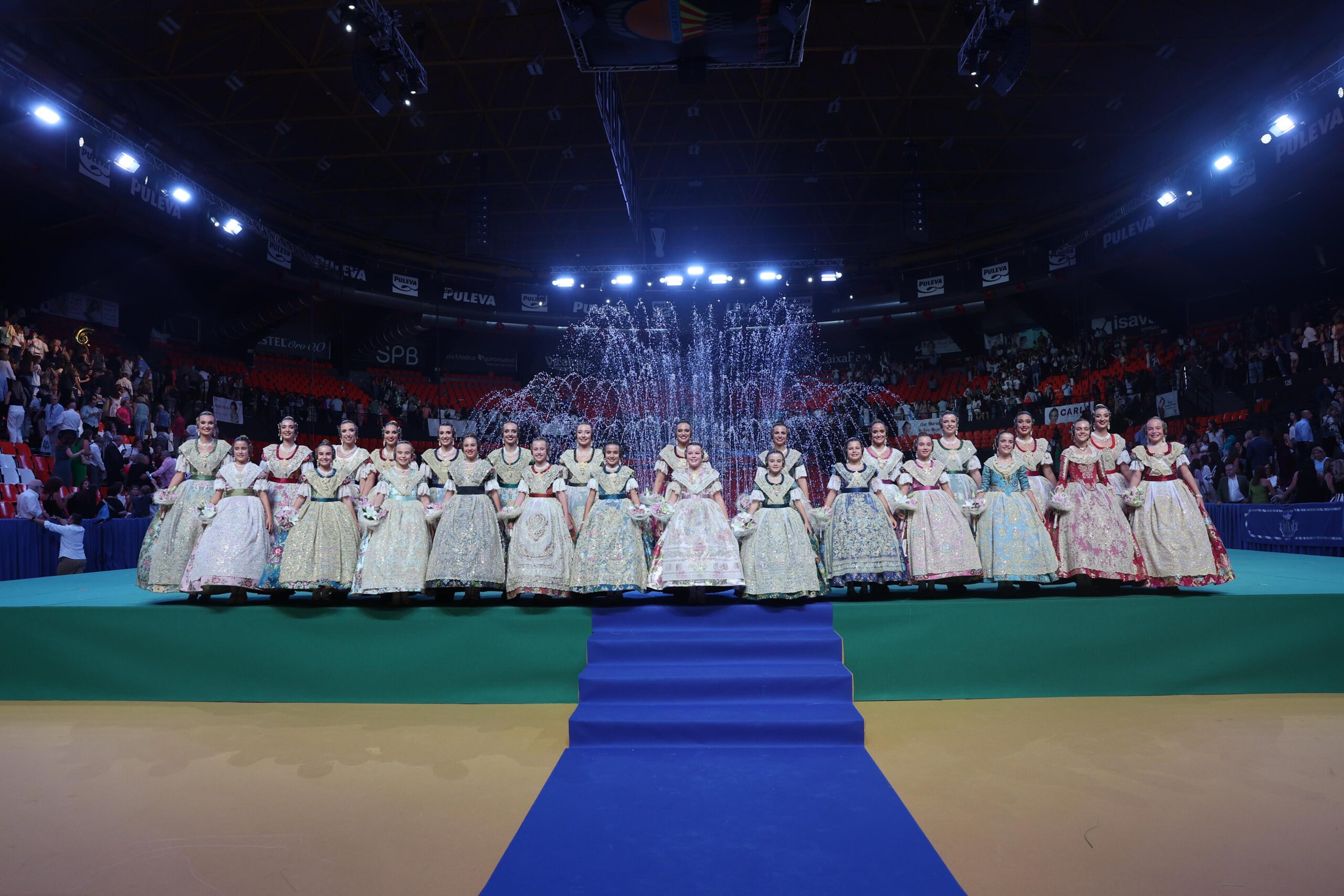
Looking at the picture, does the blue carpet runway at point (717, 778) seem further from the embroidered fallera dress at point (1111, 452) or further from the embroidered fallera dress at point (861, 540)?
the embroidered fallera dress at point (1111, 452)

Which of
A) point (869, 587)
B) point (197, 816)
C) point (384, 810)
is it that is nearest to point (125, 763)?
point (197, 816)

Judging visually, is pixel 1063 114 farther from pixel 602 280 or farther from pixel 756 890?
pixel 756 890

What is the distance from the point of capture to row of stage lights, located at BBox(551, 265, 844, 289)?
19.2m

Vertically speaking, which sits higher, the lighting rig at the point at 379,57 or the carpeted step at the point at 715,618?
the lighting rig at the point at 379,57

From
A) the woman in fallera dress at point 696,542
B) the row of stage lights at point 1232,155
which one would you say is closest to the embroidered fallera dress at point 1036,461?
the woman in fallera dress at point 696,542

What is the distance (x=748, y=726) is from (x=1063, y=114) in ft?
55.6

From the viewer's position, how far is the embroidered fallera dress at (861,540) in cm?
503

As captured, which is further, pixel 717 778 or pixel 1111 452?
pixel 1111 452

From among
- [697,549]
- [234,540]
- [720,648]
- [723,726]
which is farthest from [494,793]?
[234,540]

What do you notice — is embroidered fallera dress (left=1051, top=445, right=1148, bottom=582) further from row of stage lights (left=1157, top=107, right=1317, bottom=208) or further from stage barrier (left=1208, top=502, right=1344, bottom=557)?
row of stage lights (left=1157, top=107, right=1317, bottom=208)

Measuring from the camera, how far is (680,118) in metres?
15.8

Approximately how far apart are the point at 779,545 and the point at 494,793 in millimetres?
2445

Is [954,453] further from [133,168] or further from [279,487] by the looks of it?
[133,168]

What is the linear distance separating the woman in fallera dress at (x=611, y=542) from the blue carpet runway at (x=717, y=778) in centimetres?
22
